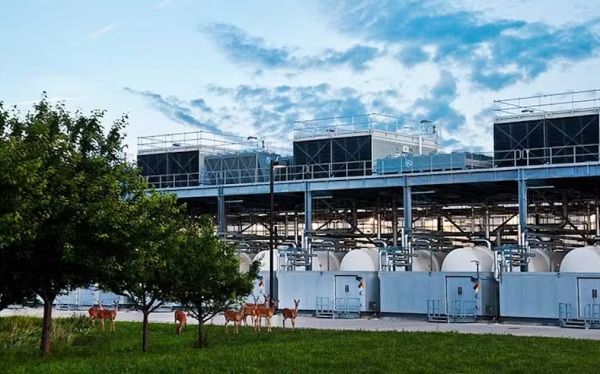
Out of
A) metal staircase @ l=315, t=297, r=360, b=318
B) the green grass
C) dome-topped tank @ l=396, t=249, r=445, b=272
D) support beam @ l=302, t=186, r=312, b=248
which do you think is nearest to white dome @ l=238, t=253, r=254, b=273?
support beam @ l=302, t=186, r=312, b=248

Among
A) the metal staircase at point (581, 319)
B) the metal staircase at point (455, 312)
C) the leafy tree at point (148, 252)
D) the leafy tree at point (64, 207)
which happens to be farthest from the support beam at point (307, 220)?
the leafy tree at point (64, 207)

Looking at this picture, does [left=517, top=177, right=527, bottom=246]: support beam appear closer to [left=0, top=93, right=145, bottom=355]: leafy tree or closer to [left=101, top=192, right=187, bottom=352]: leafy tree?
[left=101, top=192, right=187, bottom=352]: leafy tree

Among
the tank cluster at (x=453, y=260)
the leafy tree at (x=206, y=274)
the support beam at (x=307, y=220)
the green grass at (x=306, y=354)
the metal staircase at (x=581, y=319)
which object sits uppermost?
the support beam at (x=307, y=220)

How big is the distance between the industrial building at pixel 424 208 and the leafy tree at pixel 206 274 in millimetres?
10079

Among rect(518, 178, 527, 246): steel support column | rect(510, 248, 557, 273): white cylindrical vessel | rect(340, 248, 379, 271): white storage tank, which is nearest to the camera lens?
rect(518, 178, 527, 246): steel support column

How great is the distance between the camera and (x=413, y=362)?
22.4 meters

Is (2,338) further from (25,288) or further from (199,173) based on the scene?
(199,173)

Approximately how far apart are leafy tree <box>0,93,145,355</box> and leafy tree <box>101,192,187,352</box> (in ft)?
1.17

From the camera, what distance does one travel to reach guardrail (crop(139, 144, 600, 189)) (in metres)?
51.2

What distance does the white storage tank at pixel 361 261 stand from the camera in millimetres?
53594

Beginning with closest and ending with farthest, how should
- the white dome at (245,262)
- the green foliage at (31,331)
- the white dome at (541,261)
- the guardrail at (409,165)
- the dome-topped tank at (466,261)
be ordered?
the green foliage at (31,331), the white dome at (541,261), the dome-topped tank at (466,261), the guardrail at (409,165), the white dome at (245,262)

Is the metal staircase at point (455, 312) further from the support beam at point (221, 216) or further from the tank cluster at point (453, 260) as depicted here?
the support beam at point (221, 216)

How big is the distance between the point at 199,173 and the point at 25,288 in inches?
1669

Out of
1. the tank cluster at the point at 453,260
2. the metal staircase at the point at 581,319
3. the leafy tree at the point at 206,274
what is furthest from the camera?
the tank cluster at the point at 453,260
